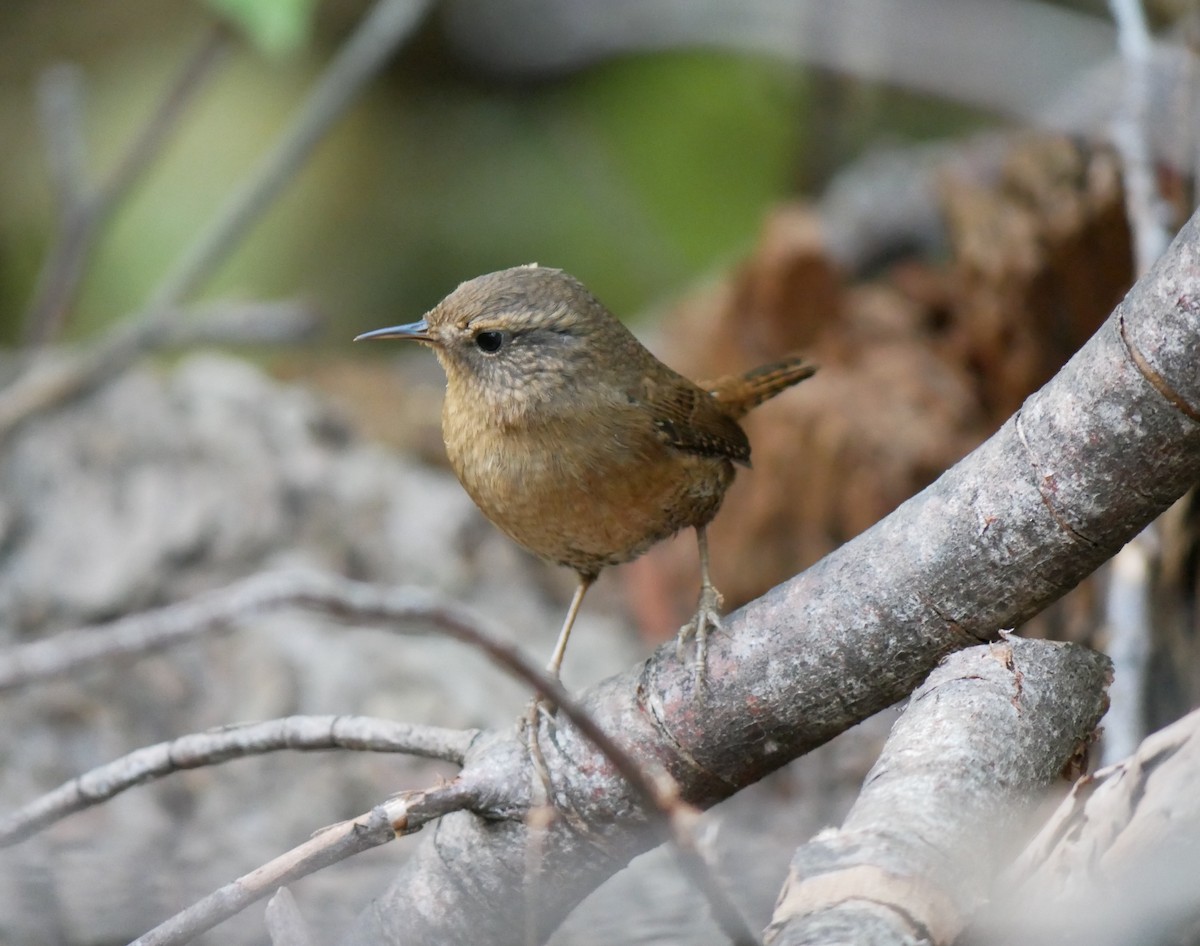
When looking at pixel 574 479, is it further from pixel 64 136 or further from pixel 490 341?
pixel 64 136

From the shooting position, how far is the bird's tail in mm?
3180

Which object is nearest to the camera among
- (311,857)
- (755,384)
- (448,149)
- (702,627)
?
(311,857)

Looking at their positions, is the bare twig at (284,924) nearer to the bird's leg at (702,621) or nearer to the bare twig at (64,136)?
the bird's leg at (702,621)

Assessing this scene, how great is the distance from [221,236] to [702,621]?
3.25m

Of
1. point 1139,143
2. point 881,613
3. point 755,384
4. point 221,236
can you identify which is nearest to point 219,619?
point 881,613

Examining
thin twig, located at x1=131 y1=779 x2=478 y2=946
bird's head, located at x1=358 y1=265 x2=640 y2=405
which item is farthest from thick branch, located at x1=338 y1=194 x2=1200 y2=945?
bird's head, located at x1=358 y1=265 x2=640 y2=405

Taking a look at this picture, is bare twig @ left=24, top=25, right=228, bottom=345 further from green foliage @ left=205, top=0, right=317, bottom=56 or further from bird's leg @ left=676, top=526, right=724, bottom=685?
bird's leg @ left=676, top=526, right=724, bottom=685

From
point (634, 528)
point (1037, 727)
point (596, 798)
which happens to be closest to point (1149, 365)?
point (1037, 727)

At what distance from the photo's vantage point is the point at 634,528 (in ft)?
8.80

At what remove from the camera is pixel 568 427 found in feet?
8.64

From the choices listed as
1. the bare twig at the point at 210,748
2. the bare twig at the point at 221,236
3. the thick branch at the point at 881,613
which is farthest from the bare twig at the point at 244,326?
→ the thick branch at the point at 881,613

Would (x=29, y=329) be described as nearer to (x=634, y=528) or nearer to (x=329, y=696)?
(x=329, y=696)

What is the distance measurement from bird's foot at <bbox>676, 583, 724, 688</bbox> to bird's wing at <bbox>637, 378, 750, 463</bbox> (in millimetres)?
A: 358

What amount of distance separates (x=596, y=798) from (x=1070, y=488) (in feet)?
2.98
